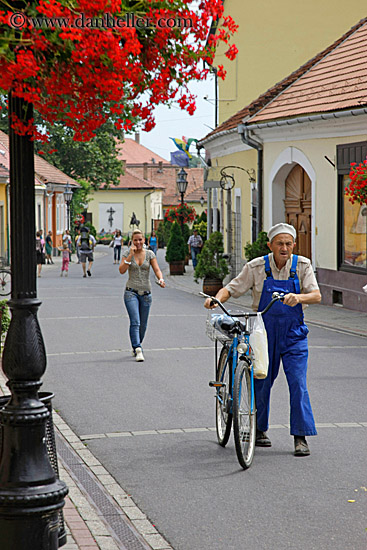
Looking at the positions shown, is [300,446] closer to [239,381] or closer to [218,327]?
[239,381]

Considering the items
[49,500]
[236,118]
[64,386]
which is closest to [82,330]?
[64,386]

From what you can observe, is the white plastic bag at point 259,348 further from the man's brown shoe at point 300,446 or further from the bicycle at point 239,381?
the man's brown shoe at point 300,446

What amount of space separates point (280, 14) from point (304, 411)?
77.6 feet

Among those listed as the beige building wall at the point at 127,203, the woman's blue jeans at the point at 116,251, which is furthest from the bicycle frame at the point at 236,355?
the beige building wall at the point at 127,203

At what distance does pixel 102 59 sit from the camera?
4035 mm

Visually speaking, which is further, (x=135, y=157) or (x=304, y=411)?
(x=135, y=157)

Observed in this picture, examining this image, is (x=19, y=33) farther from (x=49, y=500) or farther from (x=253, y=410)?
(x=253, y=410)

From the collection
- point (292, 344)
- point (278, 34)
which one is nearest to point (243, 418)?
point (292, 344)

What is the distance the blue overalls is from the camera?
7168 millimetres

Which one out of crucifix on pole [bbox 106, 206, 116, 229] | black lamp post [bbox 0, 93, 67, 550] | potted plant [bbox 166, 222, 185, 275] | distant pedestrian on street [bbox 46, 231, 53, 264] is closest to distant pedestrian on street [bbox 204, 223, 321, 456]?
black lamp post [bbox 0, 93, 67, 550]

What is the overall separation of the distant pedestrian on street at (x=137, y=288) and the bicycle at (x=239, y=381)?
5.17 meters

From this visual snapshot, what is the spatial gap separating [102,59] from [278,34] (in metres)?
26.4

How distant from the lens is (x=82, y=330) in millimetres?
16172

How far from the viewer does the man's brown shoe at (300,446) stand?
23.8 feet
